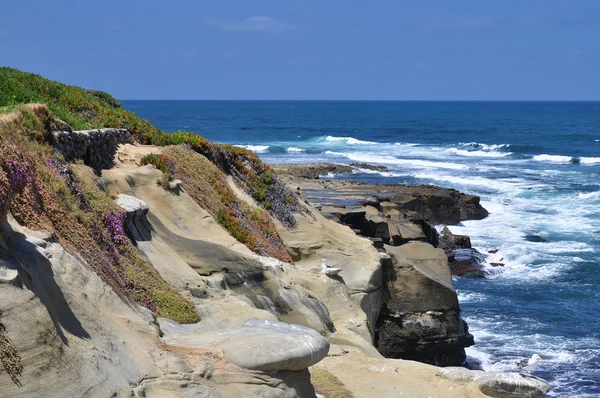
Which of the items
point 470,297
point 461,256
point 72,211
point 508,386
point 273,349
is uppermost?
point 72,211

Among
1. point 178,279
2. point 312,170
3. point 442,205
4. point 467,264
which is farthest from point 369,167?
point 178,279

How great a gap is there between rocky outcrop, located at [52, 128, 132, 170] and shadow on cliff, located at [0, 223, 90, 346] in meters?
5.76

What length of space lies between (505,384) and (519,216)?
34.6 m

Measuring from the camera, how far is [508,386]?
46.7 ft

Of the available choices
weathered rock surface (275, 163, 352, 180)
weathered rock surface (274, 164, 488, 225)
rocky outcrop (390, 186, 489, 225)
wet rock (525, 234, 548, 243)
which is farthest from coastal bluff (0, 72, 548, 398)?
weathered rock surface (275, 163, 352, 180)

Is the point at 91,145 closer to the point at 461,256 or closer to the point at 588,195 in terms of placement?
the point at 461,256

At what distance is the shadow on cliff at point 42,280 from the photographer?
931cm

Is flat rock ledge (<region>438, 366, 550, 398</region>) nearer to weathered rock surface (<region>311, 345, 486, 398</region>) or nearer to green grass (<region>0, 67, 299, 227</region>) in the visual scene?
weathered rock surface (<region>311, 345, 486, 398</region>)

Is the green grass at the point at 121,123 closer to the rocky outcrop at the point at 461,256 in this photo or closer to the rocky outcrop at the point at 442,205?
the rocky outcrop at the point at 461,256

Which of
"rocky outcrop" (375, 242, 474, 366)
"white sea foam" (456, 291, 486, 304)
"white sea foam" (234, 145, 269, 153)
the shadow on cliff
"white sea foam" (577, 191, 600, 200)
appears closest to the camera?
the shadow on cliff

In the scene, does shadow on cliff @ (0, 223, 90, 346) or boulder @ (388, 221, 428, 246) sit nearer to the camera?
shadow on cliff @ (0, 223, 90, 346)

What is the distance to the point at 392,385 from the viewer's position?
1445 centimetres

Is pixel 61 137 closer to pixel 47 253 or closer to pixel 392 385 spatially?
pixel 47 253

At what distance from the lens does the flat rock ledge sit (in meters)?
14.1
